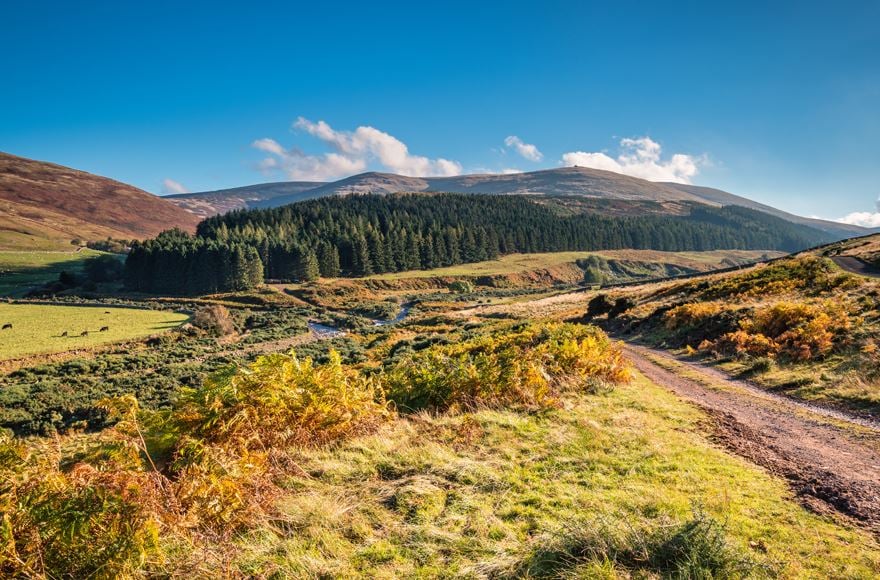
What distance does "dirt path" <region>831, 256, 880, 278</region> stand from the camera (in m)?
34.0

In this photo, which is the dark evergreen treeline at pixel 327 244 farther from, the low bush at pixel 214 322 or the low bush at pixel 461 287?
the low bush at pixel 214 322

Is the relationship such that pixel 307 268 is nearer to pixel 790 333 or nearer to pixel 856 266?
pixel 856 266

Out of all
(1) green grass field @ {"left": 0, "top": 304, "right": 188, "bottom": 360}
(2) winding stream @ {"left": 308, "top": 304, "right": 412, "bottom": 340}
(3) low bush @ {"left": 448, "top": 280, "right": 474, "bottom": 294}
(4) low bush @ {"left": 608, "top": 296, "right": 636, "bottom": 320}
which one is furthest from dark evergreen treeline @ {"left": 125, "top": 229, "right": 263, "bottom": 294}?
(4) low bush @ {"left": 608, "top": 296, "right": 636, "bottom": 320}

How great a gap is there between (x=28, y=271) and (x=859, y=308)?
15965 cm

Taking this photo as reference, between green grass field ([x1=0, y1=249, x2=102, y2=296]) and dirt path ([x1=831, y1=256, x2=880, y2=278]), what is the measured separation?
12950 cm

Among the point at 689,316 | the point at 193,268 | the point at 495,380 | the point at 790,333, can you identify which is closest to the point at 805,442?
the point at 495,380

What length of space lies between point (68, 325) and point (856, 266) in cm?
8643

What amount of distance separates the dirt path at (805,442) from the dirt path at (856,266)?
29.8 m

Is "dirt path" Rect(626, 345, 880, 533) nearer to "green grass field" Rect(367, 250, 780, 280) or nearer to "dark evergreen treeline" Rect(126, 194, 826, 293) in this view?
"dark evergreen treeline" Rect(126, 194, 826, 293)

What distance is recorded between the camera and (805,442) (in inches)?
370

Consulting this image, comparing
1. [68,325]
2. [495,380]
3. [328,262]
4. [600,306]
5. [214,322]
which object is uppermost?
[328,262]

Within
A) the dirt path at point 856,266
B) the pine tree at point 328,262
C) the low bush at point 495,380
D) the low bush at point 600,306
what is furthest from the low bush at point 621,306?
the pine tree at point 328,262

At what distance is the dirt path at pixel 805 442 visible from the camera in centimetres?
655

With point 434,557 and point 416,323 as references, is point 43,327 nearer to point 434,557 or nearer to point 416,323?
point 416,323
